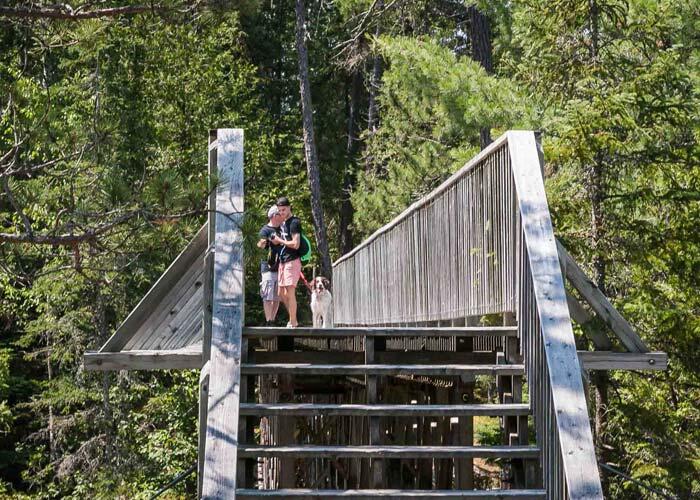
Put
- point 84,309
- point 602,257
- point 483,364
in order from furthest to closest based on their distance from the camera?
point 84,309 < point 602,257 < point 483,364

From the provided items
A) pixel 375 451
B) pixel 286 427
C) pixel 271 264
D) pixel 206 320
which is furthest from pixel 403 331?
pixel 286 427

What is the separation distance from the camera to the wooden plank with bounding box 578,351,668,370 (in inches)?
321

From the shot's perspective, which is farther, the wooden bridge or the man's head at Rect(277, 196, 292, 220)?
the man's head at Rect(277, 196, 292, 220)

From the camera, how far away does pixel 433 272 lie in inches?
420

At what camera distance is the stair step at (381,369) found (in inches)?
287

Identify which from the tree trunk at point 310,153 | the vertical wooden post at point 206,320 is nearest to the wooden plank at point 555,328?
the vertical wooden post at point 206,320

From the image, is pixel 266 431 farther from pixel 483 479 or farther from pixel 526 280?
pixel 526 280

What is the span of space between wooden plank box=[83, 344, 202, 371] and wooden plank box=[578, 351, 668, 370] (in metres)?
2.69

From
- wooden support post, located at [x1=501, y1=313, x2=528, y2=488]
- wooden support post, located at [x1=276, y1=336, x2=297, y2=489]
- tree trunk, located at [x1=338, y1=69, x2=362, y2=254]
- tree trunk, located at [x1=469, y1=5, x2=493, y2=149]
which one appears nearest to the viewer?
wooden support post, located at [x1=501, y1=313, x2=528, y2=488]

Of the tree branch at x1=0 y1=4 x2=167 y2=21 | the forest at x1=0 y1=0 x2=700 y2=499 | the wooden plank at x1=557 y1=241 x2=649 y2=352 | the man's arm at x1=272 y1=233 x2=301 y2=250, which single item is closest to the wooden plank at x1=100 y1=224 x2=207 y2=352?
the forest at x1=0 y1=0 x2=700 y2=499

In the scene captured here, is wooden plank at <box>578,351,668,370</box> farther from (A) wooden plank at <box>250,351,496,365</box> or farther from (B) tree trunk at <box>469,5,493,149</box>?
(B) tree trunk at <box>469,5,493,149</box>

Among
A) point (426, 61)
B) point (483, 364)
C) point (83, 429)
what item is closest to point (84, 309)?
point (83, 429)

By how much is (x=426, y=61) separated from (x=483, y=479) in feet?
24.5

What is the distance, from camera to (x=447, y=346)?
1034 centimetres
